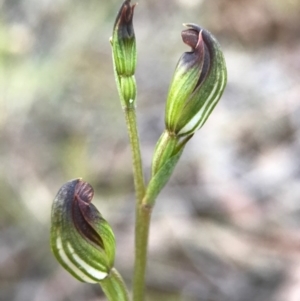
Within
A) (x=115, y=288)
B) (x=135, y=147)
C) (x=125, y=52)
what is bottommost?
(x=115, y=288)

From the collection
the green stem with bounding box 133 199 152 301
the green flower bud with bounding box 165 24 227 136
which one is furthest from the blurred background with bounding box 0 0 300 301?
the green flower bud with bounding box 165 24 227 136

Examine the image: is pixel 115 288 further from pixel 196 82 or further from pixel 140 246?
pixel 196 82

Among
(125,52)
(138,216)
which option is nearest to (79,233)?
(138,216)

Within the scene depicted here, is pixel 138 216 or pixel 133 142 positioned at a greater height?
pixel 133 142

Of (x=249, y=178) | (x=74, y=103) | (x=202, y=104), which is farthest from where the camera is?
(x=74, y=103)

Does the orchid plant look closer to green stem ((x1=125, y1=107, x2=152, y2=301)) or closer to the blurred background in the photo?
green stem ((x1=125, y1=107, x2=152, y2=301))

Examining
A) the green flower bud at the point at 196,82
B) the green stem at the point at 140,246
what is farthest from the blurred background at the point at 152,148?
the green flower bud at the point at 196,82

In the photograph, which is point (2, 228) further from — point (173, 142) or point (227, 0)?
point (227, 0)

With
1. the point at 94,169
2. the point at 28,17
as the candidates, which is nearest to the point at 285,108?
the point at 94,169
